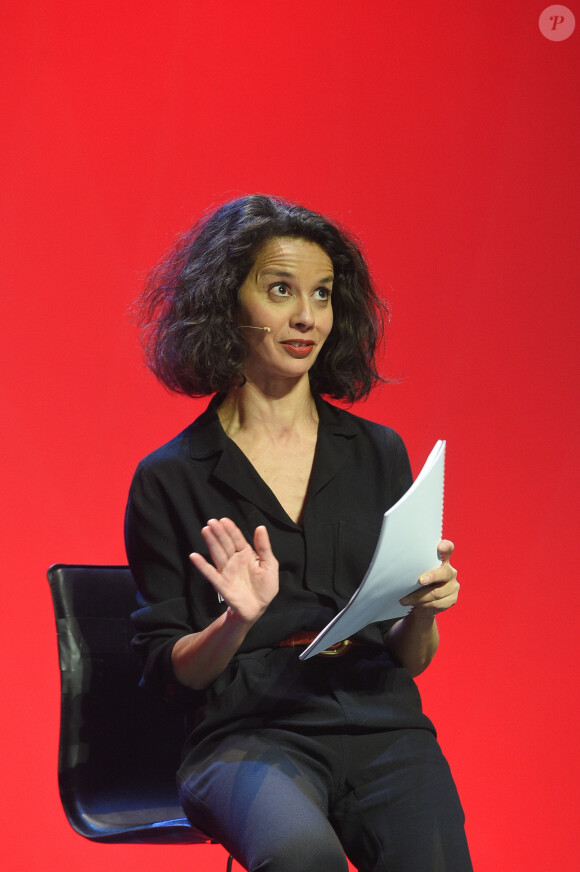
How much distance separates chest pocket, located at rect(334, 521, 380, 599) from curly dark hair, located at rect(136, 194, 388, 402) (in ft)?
0.94

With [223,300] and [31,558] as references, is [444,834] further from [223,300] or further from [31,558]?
[31,558]

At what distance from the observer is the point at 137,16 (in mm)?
2031

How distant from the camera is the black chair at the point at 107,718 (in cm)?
164

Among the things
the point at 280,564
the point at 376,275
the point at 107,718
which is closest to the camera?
the point at 280,564

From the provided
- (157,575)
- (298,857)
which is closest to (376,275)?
(157,575)

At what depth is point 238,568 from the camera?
118 centimetres

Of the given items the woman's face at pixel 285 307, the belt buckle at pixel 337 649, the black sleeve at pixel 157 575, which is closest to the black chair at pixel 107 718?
the black sleeve at pixel 157 575

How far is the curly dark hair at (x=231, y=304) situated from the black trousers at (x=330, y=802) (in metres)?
0.56

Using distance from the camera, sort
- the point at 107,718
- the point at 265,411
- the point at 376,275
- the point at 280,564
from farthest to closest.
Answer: the point at 376,275, the point at 107,718, the point at 265,411, the point at 280,564

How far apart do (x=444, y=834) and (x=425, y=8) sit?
168 cm

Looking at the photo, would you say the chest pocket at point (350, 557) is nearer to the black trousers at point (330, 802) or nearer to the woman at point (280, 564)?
the woman at point (280, 564)

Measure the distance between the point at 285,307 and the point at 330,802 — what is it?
689mm

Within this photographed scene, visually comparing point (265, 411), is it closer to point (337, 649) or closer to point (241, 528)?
point (241, 528)

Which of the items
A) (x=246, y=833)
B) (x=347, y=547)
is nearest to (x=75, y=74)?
(x=347, y=547)
